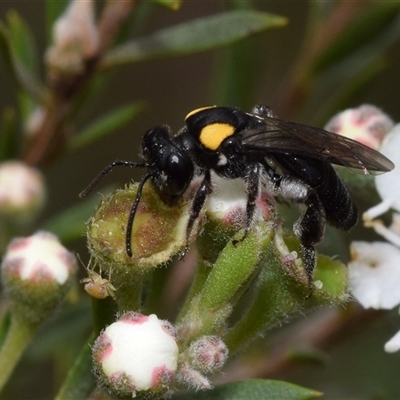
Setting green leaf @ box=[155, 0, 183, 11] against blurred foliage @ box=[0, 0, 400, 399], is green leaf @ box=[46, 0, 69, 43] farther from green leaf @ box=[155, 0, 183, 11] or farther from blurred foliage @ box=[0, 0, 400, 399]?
green leaf @ box=[155, 0, 183, 11]

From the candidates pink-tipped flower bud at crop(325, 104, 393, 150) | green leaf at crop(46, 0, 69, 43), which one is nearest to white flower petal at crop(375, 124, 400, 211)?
pink-tipped flower bud at crop(325, 104, 393, 150)

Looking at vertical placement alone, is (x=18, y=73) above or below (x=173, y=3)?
below

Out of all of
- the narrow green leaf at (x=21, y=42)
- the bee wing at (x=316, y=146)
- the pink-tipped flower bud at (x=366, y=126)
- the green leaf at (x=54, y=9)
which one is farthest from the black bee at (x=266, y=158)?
the narrow green leaf at (x=21, y=42)

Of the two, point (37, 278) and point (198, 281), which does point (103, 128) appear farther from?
point (198, 281)

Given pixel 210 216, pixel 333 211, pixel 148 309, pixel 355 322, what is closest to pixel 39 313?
pixel 148 309

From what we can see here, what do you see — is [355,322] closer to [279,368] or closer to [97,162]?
[279,368]

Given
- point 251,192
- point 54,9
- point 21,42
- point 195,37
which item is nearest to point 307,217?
point 251,192

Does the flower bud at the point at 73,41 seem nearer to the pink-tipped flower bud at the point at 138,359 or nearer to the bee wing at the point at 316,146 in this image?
the bee wing at the point at 316,146
